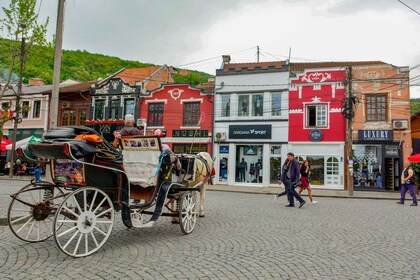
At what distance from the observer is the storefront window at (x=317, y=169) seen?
2248 centimetres

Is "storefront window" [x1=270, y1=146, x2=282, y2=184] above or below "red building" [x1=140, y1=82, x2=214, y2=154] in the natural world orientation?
below

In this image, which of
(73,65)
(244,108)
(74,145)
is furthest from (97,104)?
(73,65)

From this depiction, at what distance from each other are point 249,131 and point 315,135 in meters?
4.84

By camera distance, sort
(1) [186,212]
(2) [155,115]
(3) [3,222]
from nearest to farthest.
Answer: (1) [186,212]
(3) [3,222]
(2) [155,115]

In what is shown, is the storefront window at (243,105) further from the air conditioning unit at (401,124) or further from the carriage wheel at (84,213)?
the carriage wheel at (84,213)

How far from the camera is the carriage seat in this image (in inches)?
226

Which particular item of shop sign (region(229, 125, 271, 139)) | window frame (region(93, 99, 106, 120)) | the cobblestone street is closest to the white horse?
the cobblestone street

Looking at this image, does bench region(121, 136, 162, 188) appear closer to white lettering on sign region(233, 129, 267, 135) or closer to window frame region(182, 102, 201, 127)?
white lettering on sign region(233, 129, 267, 135)

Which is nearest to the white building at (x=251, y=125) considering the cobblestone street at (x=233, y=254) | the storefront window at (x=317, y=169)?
the storefront window at (x=317, y=169)

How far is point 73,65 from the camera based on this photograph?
52.9 meters

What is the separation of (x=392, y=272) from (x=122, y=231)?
4737mm

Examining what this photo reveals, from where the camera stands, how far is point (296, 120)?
23.4m

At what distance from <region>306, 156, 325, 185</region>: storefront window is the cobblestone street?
610 inches

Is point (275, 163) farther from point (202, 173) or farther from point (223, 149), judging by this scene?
point (202, 173)
